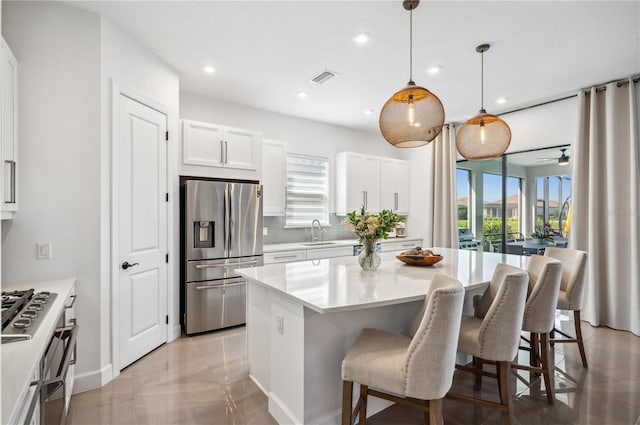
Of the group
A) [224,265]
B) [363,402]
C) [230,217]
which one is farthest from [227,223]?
[363,402]

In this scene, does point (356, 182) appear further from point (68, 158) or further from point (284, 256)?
point (68, 158)

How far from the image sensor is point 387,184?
586 cm

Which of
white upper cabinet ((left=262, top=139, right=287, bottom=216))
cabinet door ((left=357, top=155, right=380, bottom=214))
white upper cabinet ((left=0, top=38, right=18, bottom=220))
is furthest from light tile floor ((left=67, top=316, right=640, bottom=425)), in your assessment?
cabinet door ((left=357, top=155, right=380, bottom=214))

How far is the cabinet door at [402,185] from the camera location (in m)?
6.00

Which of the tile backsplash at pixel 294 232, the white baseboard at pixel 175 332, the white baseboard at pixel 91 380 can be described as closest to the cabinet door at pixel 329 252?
the tile backsplash at pixel 294 232

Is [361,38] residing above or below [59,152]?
above

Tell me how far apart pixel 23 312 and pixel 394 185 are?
5251 mm

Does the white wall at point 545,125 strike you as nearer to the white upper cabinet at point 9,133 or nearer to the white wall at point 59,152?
the white wall at point 59,152

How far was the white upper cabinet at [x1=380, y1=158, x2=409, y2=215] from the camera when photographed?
581 cm

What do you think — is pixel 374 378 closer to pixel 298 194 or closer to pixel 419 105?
pixel 419 105

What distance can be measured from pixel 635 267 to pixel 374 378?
12.3ft

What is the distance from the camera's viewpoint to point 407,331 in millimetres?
2371

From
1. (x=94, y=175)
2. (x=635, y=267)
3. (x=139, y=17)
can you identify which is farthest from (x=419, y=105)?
(x=635, y=267)

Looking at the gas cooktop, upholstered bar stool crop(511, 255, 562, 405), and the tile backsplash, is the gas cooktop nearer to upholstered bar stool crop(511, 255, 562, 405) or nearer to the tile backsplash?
upholstered bar stool crop(511, 255, 562, 405)
